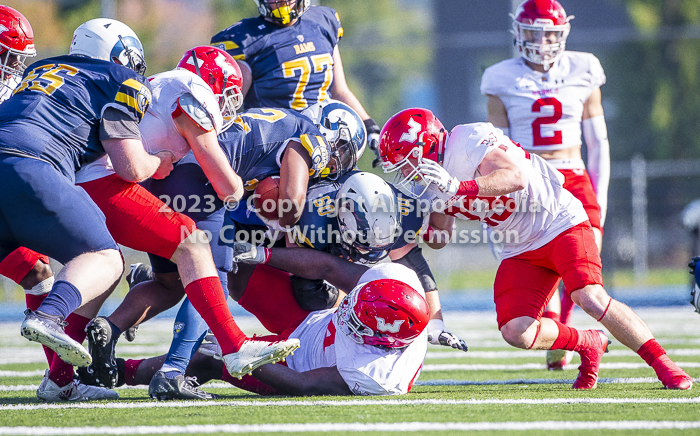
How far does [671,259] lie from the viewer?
12562 mm

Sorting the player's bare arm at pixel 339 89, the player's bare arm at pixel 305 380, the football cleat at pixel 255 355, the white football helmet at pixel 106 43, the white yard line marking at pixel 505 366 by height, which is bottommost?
the white yard line marking at pixel 505 366

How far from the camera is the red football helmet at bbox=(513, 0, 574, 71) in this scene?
474 cm

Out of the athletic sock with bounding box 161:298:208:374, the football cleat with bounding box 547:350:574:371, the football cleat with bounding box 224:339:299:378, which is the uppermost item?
the football cleat with bounding box 224:339:299:378

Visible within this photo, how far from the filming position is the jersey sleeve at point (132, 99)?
314 cm

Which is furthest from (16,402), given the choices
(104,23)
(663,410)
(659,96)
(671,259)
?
(659,96)

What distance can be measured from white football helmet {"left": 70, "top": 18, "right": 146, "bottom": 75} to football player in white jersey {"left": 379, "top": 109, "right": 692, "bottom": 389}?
4.03 feet

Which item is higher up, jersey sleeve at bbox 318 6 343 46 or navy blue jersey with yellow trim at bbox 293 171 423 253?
jersey sleeve at bbox 318 6 343 46

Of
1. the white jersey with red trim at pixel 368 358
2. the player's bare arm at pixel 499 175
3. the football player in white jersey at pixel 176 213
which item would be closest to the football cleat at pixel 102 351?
the football player in white jersey at pixel 176 213

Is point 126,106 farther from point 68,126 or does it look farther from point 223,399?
point 223,399

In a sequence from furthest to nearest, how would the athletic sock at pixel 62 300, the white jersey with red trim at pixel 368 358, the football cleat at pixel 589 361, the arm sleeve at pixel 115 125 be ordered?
1. the football cleat at pixel 589 361
2. the white jersey with red trim at pixel 368 358
3. the arm sleeve at pixel 115 125
4. the athletic sock at pixel 62 300

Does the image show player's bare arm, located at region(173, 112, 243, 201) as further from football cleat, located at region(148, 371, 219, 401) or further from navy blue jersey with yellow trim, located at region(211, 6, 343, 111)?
navy blue jersey with yellow trim, located at region(211, 6, 343, 111)

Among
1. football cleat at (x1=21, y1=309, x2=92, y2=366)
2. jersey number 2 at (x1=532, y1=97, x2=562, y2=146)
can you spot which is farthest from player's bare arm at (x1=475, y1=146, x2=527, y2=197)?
football cleat at (x1=21, y1=309, x2=92, y2=366)

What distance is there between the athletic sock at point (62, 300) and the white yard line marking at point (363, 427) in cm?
45

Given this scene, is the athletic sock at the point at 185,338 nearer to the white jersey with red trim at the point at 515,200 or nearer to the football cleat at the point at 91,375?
the football cleat at the point at 91,375
